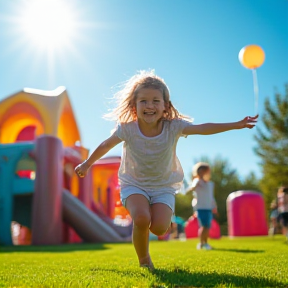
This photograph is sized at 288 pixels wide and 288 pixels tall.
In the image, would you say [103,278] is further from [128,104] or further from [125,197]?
[128,104]

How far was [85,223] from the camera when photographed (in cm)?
1235

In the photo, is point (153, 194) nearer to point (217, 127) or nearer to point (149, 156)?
point (149, 156)

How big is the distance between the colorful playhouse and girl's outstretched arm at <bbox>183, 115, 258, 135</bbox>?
8815mm

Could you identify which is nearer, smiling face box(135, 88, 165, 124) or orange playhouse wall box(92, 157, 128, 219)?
smiling face box(135, 88, 165, 124)

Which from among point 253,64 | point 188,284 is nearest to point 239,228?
point 253,64

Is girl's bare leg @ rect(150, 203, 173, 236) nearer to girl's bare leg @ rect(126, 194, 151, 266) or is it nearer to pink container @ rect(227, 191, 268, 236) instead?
girl's bare leg @ rect(126, 194, 151, 266)

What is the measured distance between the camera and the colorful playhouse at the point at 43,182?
1148 cm

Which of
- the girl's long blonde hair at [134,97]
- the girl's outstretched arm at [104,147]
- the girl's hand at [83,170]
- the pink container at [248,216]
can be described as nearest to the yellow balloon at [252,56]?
the girl's long blonde hair at [134,97]

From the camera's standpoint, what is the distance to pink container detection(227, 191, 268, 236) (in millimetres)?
15336

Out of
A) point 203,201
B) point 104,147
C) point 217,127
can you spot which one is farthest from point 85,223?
point 217,127

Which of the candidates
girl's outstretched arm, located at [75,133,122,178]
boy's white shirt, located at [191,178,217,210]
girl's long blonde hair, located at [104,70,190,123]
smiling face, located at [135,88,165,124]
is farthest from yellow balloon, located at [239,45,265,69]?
girl's outstretched arm, located at [75,133,122,178]

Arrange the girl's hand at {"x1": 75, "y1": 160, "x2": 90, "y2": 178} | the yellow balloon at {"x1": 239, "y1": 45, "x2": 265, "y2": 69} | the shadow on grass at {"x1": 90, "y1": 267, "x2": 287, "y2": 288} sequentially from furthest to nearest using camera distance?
the yellow balloon at {"x1": 239, "y1": 45, "x2": 265, "y2": 69}, the girl's hand at {"x1": 75, "y1": 160, "x2": 90, "y2": 178}, the shadow on grass at {"x1": 90, "y1": 267, "x2": 287, "y2": 288}

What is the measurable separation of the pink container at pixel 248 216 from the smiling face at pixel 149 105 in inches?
504

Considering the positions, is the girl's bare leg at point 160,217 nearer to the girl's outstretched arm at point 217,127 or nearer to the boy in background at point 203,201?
the girl's outstretched arm at point 217,127
